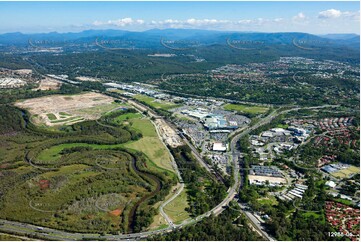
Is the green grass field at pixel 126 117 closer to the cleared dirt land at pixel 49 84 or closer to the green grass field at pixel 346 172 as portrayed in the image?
the cleared dirt land at pixel 49 84

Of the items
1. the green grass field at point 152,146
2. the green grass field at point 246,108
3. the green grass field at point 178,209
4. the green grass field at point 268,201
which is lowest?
the green grass field at point 268,201

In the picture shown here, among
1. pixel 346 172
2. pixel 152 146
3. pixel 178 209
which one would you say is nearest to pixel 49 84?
pixel 152 146

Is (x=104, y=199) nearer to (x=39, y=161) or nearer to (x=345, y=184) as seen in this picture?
(x=39, y=161)

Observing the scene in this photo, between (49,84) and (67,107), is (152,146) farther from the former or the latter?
(49,84)

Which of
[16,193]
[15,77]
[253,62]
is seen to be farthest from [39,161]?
[253,62]

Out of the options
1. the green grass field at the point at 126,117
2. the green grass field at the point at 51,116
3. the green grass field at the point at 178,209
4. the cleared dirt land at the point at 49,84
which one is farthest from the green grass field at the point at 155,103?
the green grass field at the point at 178,209

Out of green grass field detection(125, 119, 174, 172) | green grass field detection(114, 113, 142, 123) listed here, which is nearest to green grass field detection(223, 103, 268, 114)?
green grass field detection(114, 113, 142, 123)
